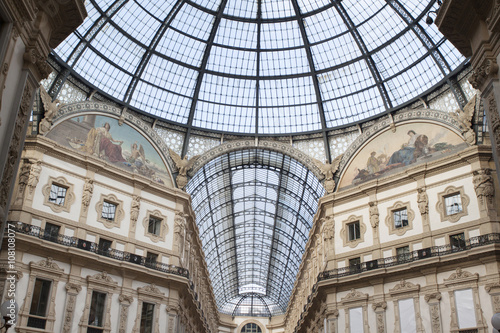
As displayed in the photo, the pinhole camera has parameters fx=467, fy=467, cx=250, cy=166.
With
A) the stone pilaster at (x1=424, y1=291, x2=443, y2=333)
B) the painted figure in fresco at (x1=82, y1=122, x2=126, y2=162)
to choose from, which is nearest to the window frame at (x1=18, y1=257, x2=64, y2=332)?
the painted figure in fresco at (x1=82, y1=122, x2=126, y2=162)

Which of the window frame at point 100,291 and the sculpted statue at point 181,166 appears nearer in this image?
the window frame at point 100,291

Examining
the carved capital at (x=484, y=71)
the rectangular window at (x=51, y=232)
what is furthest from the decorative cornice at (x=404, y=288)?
the rectangular window at (x=51, y=232)

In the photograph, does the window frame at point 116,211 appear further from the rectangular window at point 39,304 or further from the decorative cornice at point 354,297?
the decorative cornice at point 354,297

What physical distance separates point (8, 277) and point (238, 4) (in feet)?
89.0

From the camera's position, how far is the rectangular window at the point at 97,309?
97.9ft

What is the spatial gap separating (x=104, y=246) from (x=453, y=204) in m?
24.0

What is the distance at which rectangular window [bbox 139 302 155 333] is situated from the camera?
32281mm

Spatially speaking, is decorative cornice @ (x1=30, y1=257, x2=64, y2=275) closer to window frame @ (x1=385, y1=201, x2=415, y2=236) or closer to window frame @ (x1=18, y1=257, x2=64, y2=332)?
window frame @ (x1=18, y1=257, x2=64, y2=332)

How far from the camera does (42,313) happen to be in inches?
1091

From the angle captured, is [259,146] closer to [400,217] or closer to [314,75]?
[314,75]

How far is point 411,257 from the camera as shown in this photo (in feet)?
103

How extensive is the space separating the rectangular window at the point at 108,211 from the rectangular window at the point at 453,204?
23.3m

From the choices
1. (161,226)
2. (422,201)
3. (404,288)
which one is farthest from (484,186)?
(161,226)

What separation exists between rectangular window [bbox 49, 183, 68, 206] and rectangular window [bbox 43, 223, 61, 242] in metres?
1.56
